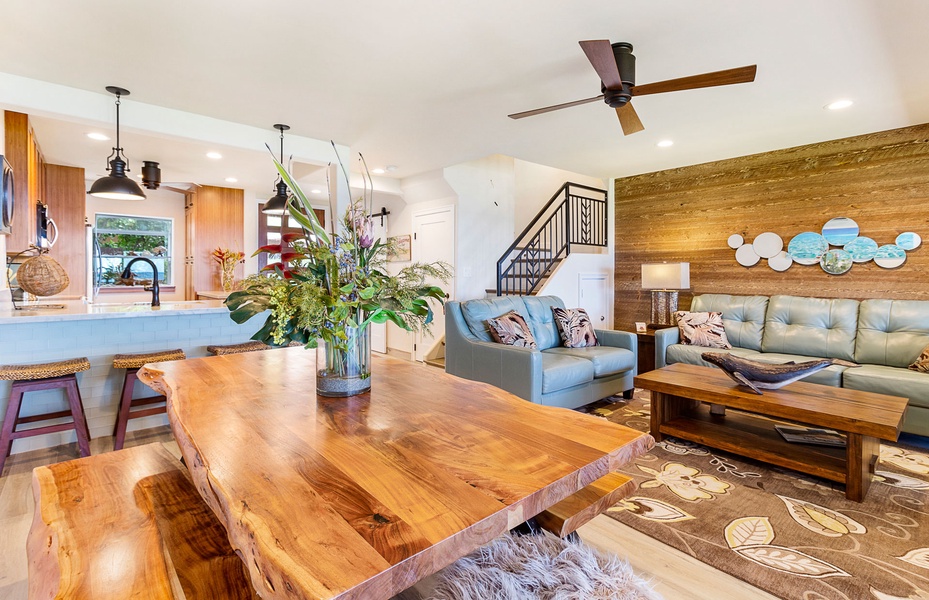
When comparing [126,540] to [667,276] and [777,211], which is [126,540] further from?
[777,211]

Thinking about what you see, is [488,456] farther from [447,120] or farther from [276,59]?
[447,120]

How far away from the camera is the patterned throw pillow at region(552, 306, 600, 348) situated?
408 centimetres

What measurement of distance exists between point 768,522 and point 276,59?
3.60 metres

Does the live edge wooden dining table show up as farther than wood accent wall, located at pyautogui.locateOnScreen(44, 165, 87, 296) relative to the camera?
No

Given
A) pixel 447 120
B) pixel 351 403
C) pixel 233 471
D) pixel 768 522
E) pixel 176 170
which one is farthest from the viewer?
pixel 176 170

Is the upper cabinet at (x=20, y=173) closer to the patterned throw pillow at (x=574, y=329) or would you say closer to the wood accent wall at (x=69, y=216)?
the wood accent wall at (x=69, y=216)

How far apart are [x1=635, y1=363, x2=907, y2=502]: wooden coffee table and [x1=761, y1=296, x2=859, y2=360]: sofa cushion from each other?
1.08 metres

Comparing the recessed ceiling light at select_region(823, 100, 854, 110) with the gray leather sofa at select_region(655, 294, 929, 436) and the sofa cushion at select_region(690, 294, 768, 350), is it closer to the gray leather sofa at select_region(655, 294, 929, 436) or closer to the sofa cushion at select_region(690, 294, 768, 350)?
the gray leather sofa at select_region(655, 294, 929, 436)

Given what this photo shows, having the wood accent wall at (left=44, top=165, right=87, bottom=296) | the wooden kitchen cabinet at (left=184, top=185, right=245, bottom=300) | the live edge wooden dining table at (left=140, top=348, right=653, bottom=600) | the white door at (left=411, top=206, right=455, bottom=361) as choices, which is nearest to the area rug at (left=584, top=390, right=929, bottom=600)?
the live edge wooden dining table at (left=140, top=348, right=653, bottom=600)

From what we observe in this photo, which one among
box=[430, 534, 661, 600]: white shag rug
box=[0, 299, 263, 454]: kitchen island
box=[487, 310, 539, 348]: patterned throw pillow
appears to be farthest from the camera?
box=[487, 310, 539, 348]: patterned throw pillow

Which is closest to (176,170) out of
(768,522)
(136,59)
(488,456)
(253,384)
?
(136,59)

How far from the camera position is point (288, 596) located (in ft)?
1.86

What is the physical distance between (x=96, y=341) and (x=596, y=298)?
17.3 ft

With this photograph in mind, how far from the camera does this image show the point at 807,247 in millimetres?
4410
